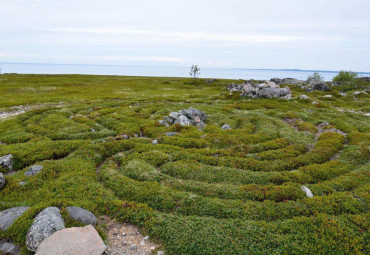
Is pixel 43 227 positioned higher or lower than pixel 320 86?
lower

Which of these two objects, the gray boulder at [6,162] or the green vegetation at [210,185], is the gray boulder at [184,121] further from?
the gray boulder at [6,162]

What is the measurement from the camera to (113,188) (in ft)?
47.8

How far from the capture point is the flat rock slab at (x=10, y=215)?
420 inches

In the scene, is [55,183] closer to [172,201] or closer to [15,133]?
[172,201]

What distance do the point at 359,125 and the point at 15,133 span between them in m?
42.4

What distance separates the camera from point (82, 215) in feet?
37.2

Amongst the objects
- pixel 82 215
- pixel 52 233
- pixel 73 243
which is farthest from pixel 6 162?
pixel 73 243

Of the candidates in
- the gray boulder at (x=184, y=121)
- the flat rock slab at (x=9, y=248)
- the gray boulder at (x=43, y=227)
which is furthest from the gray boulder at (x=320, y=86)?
the flat rock slab at (x=9, y=248)

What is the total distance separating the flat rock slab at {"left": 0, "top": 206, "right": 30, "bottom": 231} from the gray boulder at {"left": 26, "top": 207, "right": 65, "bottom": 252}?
137 cm

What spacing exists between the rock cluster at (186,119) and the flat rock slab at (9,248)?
21.4 metres

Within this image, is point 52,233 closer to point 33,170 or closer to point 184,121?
point 33,170

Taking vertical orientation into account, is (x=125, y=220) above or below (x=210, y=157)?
below

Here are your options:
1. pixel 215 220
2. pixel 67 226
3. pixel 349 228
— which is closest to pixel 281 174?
pixel 349 228

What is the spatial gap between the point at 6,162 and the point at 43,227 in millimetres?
10125
